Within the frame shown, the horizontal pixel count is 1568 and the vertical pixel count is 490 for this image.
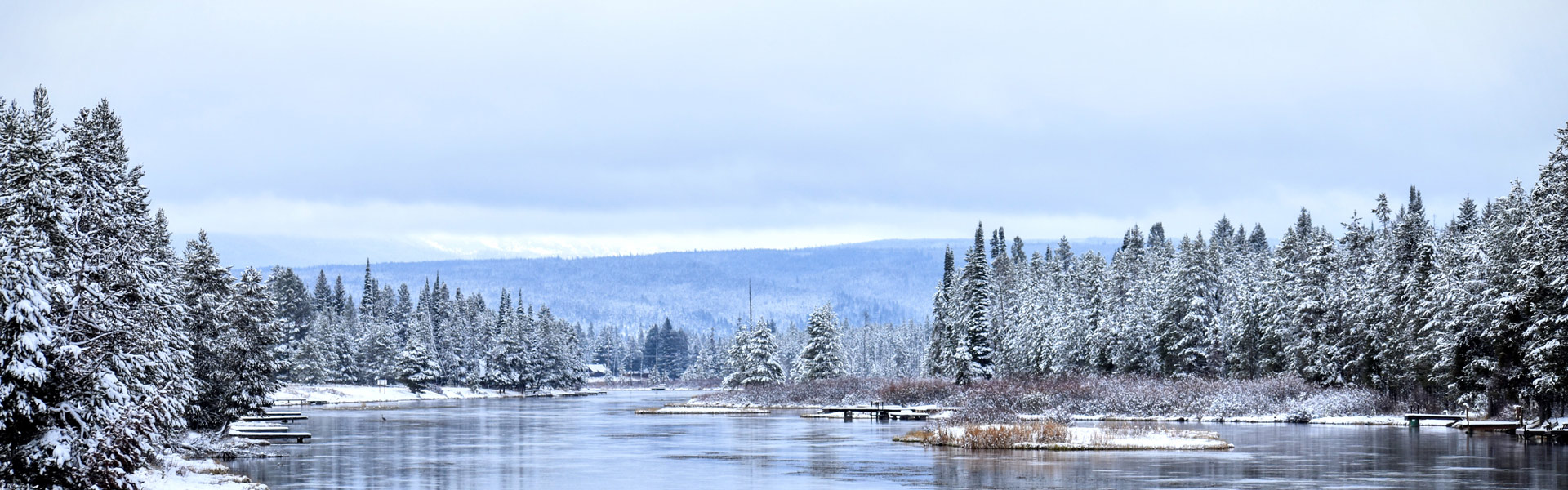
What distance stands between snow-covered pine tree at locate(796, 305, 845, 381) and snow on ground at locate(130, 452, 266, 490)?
7603cm

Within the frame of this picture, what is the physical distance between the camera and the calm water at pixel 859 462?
37.2 metres

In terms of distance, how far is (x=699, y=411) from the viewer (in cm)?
9975

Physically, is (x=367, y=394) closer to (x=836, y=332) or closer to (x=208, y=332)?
(x=836, y=332)

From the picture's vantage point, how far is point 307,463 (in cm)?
4631

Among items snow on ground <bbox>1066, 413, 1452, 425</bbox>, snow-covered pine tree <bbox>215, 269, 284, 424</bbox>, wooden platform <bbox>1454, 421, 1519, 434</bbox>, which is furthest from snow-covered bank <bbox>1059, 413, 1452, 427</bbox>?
snow-covered pine tree <bbox>215, 269, 284, 424</bbox>

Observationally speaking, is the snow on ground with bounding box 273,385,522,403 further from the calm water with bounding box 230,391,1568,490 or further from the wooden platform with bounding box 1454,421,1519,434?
the wooden platform with bounding box 1454,421,1519,434

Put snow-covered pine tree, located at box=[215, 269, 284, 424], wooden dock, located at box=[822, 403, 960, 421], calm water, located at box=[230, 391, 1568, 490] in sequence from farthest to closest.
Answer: wooden dock, located at box=[822, 403, 960, 421], snow-covered pine tree, located at box=[215, 269, 284, 424], calm water, located at box=[230, 391, 1568, 490]

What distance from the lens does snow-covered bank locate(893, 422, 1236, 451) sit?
49.9m

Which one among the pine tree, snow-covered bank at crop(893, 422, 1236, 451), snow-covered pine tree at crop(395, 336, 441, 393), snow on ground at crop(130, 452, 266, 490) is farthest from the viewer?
snow-covered pine tree at crop(395, 336, 441, 393)

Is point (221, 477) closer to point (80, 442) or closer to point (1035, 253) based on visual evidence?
point (80, 442)

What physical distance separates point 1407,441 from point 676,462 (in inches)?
1084

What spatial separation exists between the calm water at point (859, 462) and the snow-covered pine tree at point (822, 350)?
4574 centimetres

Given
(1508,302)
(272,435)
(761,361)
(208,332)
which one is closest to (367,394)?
(761,361)

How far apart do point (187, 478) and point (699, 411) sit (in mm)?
63906
